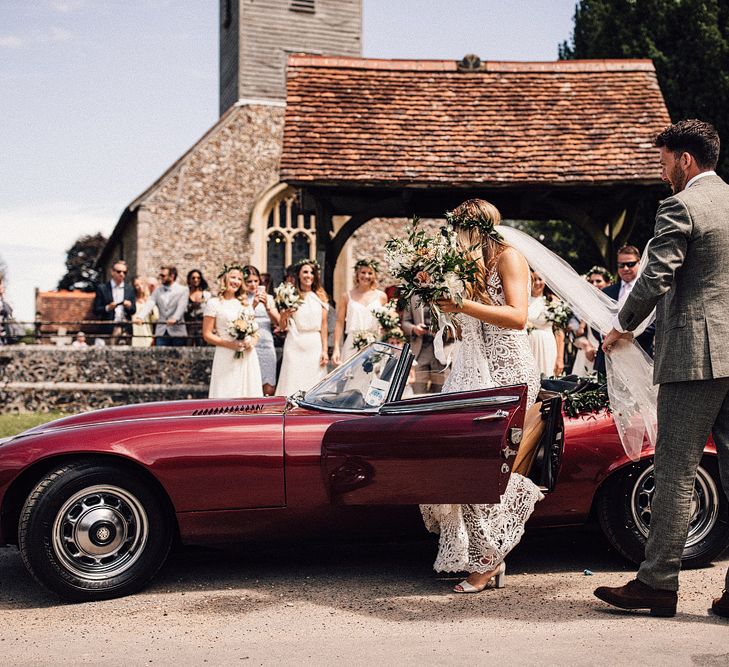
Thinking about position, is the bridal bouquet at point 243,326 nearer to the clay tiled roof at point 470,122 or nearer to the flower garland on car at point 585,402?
the clay tiled roof at point 470,122

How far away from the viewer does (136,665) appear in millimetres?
3615

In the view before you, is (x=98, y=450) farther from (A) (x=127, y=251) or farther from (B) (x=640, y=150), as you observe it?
(A) (x=127, y=251)

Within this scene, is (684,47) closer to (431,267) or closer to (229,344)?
(229,344)

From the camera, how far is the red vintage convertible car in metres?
4.47

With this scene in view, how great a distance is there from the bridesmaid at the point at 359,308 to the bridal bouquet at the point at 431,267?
190 inches

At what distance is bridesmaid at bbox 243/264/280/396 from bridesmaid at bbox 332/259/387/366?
0.97 meters

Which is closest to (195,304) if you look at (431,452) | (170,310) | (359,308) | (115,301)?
(170,310)

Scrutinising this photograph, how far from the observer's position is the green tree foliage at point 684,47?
21578 mm

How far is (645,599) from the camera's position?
4.17 metres

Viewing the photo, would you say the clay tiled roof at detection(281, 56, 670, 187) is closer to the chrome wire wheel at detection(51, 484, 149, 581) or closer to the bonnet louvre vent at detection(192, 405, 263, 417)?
the bonnet louvre vent at detection(192, 405, 263, 417)

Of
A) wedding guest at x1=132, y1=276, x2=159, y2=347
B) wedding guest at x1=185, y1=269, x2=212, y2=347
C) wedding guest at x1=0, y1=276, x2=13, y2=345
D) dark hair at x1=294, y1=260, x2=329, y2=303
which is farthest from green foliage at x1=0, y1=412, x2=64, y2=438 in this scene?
dark hair at x1=294, y1=260, x2=329, y2=303

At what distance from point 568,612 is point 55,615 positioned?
8.53 ft

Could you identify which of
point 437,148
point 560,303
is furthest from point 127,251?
point 560,303

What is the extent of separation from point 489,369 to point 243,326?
468 cm
